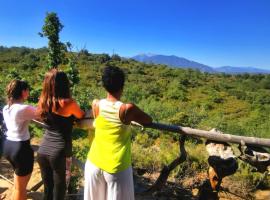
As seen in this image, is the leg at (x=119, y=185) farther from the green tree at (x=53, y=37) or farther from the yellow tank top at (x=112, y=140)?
the green tree at (x=53, y=37)

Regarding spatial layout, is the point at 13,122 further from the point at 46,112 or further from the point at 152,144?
the point at 152,144

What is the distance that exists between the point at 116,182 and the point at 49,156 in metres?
0.67

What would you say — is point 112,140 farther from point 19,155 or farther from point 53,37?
point 53,37

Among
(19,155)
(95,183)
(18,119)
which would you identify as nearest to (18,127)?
(18,119)

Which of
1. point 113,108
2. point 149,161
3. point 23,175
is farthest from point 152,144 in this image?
point 113,108

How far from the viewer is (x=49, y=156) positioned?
108 inches

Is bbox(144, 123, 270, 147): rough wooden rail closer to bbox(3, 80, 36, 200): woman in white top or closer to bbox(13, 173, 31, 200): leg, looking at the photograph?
bbox(3, 80, 36, 200): woman in white top

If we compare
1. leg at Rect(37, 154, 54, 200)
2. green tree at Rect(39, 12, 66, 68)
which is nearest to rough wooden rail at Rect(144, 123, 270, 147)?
leg at Rect(37, 154, 54, 200)

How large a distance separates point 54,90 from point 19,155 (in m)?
0.73

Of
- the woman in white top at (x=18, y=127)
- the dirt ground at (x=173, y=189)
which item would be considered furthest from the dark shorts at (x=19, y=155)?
the dirt ground at (x=173, y=189)

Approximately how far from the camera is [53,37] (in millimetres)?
14711

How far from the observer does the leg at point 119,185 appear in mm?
2426

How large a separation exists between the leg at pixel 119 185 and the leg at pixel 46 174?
2.17ft

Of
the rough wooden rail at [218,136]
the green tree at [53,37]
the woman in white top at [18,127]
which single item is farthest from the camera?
the green tree at [53,37]
